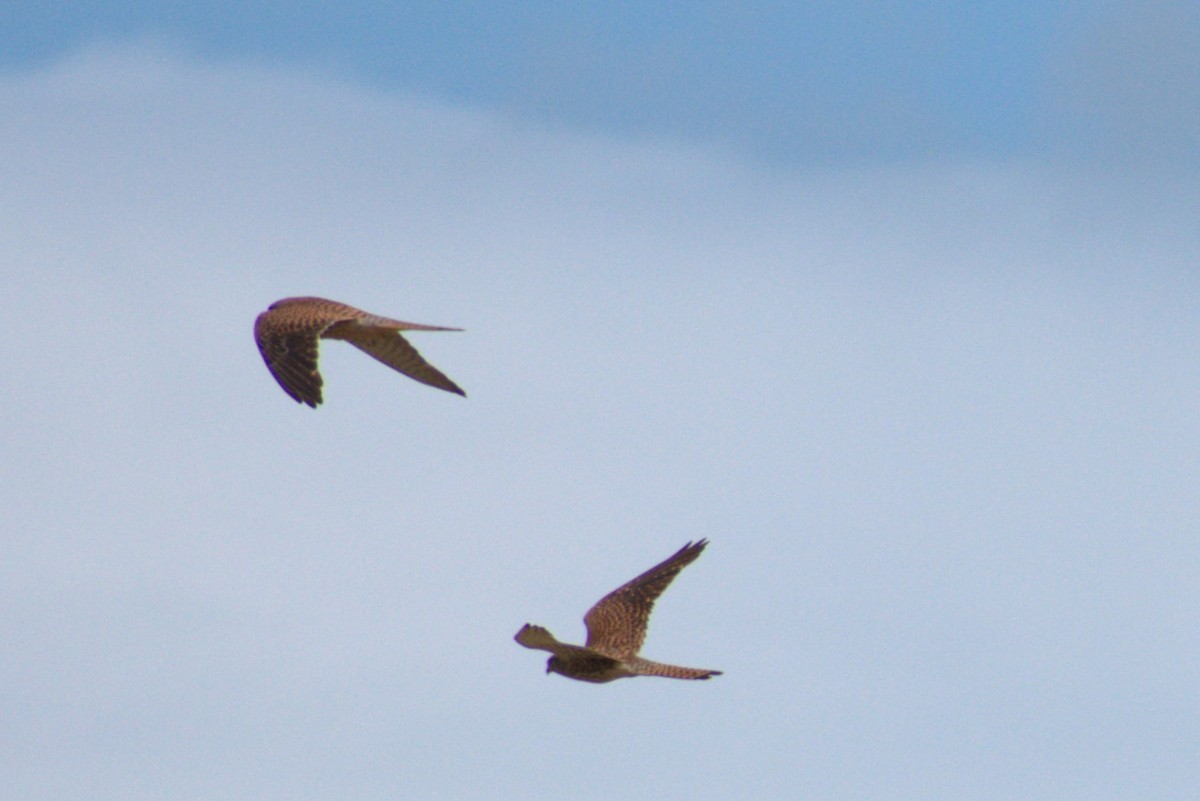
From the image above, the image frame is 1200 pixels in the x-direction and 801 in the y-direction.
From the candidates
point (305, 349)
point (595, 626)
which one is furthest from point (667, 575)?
point (305, 349)

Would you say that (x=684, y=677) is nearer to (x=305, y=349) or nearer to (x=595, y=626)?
(x=595, y=626)

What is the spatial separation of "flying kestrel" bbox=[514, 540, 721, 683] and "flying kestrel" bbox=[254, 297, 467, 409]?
3.43m

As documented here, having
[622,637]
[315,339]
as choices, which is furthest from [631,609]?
[315,339]

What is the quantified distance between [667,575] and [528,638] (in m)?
5.85

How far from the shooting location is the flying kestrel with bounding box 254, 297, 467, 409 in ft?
109

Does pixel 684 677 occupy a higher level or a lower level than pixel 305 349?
lower

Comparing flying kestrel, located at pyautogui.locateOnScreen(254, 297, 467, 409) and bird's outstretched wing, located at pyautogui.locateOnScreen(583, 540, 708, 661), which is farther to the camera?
bird's outstretched wing, located at pyautogui.locateOnScreen(583, 540, 708, 661)

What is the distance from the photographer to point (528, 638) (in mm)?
31469

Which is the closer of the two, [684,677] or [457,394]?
[684,677]

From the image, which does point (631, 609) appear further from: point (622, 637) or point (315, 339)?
point (315, 339)

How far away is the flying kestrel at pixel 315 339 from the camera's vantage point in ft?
109

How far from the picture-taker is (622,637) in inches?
1416

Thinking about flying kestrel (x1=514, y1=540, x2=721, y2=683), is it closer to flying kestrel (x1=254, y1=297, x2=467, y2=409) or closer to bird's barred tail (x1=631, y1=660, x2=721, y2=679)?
bird's barred tail (x1=631, y1=660, x2=721, y2=679)

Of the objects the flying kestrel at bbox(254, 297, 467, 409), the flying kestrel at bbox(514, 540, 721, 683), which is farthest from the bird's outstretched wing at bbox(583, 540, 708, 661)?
the flying kestrel at bbox(254, 297, 467, 409)
